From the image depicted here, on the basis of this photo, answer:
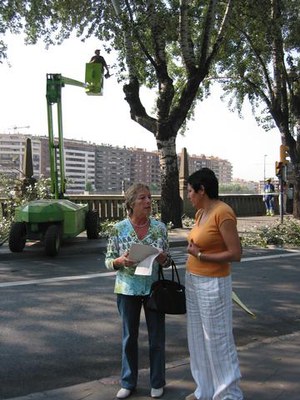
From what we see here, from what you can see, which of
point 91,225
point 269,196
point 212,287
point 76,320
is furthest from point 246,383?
point 269,196

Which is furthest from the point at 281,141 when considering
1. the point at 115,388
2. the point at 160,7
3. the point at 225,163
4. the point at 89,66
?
the point at 225,163

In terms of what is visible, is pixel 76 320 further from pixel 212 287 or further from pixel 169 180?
pixel 169 180

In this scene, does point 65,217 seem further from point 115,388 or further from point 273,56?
point 273,56

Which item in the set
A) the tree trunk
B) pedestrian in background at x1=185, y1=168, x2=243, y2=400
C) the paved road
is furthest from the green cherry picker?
pedestrian in background at x1=185, y1=168, x2=243, y2=400

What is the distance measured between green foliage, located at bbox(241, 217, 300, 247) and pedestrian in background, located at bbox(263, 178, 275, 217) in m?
9.60

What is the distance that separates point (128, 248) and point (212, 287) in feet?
2.38

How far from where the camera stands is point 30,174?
17.7 m

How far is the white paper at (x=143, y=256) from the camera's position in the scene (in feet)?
11.9

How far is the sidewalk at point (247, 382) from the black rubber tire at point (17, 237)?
7.07 m

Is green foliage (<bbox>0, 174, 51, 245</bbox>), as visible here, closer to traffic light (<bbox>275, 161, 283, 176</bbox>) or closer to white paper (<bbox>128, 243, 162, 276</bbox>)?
traffic light (<bbox>275, 161, 283, 176</bbox>)

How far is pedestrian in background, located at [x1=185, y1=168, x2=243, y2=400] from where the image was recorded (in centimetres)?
342


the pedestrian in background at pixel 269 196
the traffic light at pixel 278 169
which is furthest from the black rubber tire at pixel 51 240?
the pedestrian in background at pixel 269 196

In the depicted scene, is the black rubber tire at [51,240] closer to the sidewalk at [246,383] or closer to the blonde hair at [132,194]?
the sidewalk at [246,383]

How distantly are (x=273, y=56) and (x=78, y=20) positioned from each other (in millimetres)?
7564
